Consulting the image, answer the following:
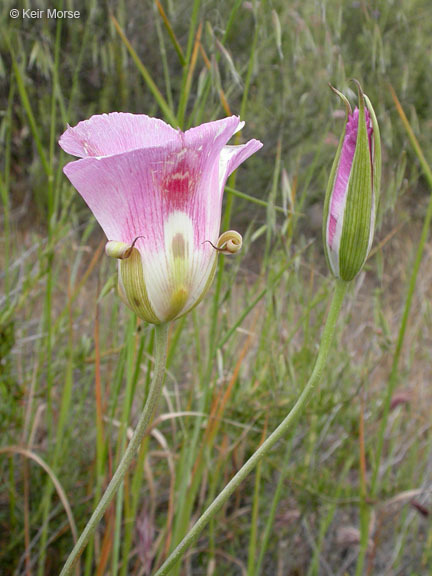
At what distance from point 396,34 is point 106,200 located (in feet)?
7.92

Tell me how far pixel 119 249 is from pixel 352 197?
0.12 metres

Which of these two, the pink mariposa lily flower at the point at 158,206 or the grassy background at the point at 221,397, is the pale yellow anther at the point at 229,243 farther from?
the grassy background at the point at 221,397

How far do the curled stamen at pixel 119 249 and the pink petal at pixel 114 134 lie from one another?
0.19 feet

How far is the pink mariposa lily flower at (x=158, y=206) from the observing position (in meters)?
0.32

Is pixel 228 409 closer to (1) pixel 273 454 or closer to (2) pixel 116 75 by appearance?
(1) pixel 273 454

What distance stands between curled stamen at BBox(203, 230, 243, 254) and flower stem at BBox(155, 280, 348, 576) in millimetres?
60

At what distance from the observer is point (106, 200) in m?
0.33

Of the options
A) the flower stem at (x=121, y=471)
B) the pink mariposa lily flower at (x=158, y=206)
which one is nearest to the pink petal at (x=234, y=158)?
the pink mariposa lily flower at (x=158, y=206)

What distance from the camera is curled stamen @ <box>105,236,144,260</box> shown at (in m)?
0.31

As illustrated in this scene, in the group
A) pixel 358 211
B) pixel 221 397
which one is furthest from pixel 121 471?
pixel 221 397

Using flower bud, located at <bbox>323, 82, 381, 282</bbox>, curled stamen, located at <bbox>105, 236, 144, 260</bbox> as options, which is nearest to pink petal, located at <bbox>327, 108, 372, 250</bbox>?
flower bud, located at <bbox>323, 82, 381, 282</bbox>

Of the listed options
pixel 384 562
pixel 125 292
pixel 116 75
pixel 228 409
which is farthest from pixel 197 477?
pixel 116 75

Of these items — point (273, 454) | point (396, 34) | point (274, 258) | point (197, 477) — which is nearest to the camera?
point (197, 477)

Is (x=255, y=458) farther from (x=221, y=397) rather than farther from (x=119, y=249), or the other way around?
(x=221, y=397)
